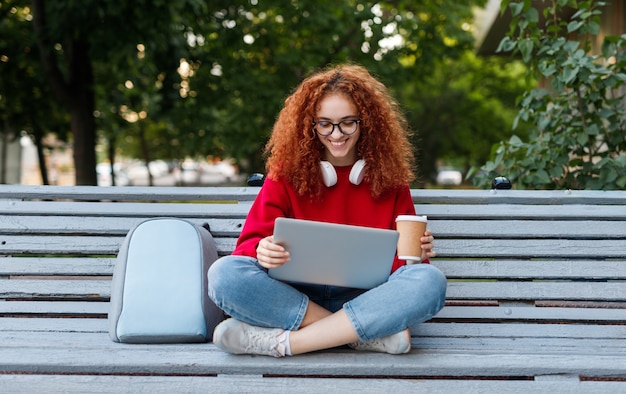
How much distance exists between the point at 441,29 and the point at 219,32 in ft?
13.3

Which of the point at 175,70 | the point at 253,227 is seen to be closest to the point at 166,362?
the point at 253,227

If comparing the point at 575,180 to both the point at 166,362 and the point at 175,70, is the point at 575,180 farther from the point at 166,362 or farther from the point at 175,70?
the point at 175,70

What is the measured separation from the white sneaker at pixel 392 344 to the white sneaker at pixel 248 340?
0.29 meters

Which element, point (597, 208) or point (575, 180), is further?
point (575, 180)

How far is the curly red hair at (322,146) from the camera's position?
9.06ft

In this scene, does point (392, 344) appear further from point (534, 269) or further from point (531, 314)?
point (534, 269)

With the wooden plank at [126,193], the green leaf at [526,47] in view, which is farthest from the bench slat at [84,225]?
the green leaf at [526,47]

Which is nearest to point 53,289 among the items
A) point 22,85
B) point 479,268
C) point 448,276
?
point 448,276

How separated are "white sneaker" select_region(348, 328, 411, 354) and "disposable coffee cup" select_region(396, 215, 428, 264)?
0.81 feet

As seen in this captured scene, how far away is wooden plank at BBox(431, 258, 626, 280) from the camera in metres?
3.03

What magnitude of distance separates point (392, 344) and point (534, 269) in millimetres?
997

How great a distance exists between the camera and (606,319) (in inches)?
115

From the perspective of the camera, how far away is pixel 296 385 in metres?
2.22

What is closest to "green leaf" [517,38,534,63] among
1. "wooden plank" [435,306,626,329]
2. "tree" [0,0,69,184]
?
"wooden plank" [435,306,626,329]
